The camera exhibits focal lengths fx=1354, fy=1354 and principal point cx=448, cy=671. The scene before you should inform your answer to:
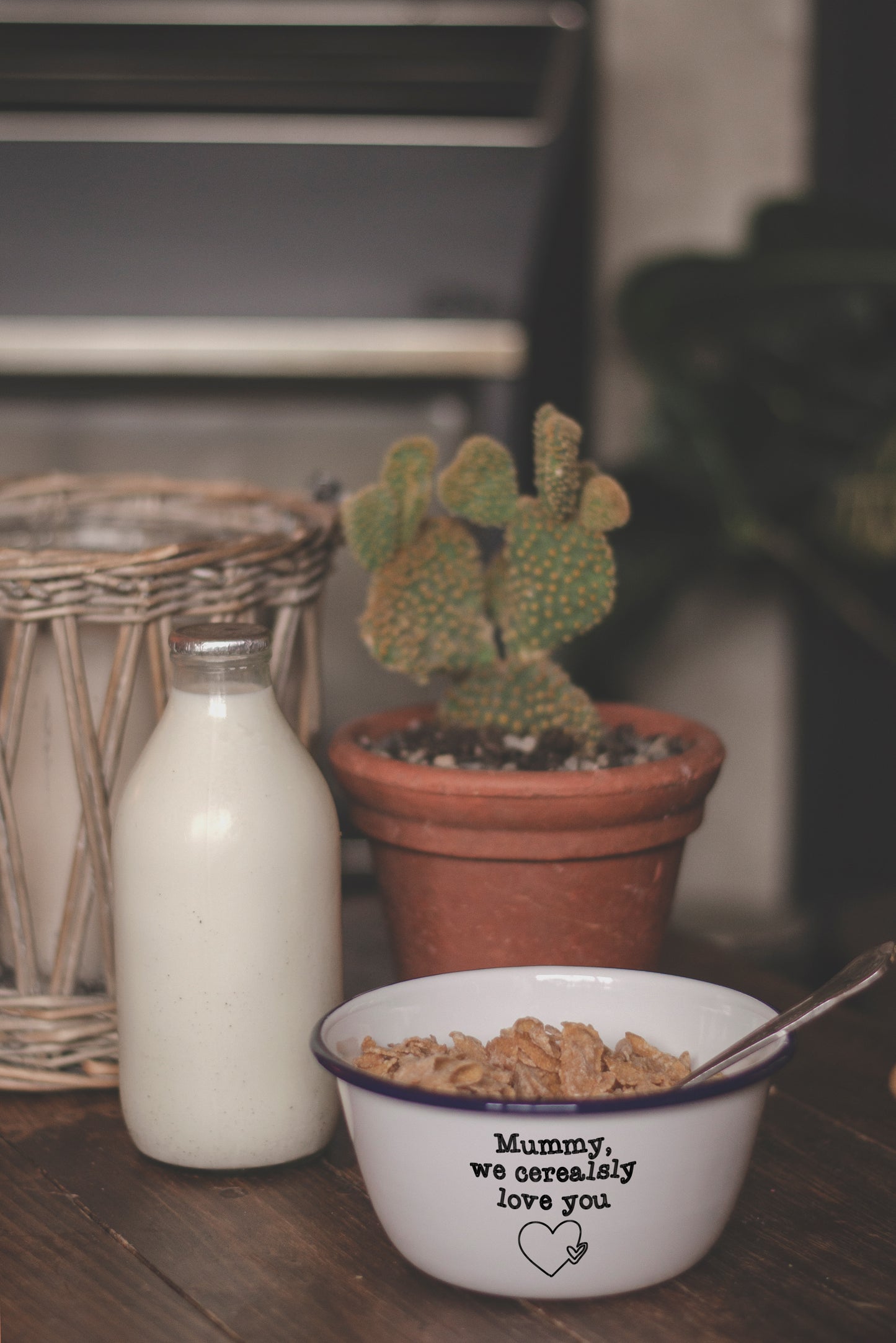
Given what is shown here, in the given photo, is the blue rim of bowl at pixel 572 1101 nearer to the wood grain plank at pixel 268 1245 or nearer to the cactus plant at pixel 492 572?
the wood grain plank at pixel 268 1245

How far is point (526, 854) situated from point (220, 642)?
0.21 metres

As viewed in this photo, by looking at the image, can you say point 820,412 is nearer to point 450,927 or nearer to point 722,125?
point 722,125

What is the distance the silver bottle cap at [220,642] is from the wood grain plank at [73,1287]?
0.88ft

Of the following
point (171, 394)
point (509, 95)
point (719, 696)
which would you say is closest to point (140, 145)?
point (171, 394)

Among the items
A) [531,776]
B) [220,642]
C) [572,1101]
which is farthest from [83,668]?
[572,1101]

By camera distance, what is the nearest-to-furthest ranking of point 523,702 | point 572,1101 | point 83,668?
1. point 572,1101
2. point 83,668
3. point 523,702

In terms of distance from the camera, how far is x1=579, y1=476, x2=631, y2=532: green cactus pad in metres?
0.77

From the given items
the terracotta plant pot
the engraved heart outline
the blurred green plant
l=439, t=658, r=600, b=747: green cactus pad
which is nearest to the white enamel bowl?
the engraved heart outline

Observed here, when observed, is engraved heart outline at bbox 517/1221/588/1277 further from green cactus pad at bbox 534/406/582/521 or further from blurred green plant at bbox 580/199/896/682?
blurred green plant at bbox 580/199/896/682

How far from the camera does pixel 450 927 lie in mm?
759

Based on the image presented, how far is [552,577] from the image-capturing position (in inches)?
31.4

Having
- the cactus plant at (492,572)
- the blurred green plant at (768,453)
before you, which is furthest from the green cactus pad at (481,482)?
the blurred green plant at (768,453)

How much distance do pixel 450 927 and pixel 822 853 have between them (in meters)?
1.60

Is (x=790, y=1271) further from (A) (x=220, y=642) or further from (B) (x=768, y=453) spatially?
(B) (x=768, y=453)
